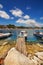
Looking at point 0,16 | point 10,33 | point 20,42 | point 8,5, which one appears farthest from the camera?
point 10,33

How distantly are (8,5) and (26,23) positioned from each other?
3.36 ft

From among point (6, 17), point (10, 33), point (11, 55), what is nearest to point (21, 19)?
point (6, 17)

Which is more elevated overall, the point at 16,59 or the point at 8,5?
the point at 8,5

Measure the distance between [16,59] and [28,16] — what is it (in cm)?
284

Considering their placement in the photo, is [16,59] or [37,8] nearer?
[16,59]

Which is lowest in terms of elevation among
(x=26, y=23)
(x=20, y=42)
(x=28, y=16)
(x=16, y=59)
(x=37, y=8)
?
(x=16, y=59)

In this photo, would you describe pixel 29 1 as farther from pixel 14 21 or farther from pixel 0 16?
pixel 0 16

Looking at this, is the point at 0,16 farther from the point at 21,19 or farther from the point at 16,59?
the point at 16,59

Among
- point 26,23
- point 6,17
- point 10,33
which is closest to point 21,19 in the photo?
point 26,23

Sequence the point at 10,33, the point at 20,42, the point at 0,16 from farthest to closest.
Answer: the point at 10,33 → the point at 0,16 → the point at 20,42

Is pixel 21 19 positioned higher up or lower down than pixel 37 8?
lower down

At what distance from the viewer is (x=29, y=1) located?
4.26 meters

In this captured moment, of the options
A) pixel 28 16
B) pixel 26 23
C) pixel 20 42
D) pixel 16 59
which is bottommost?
pixel 16 59

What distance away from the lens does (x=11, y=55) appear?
A: 6.94ft
